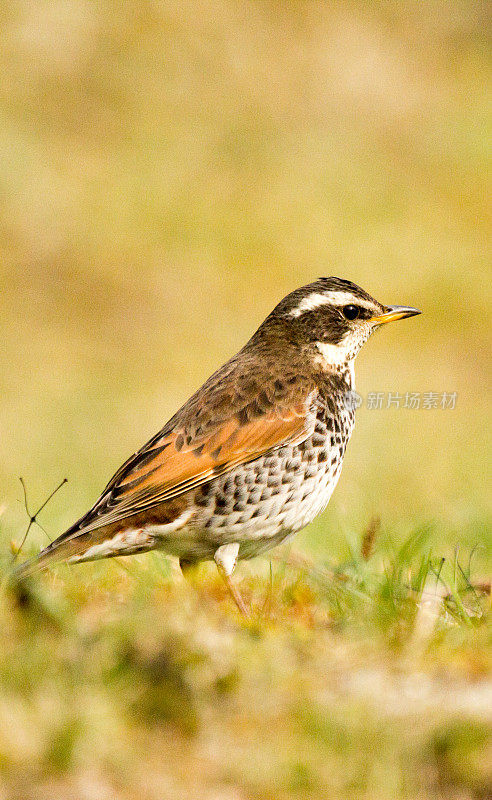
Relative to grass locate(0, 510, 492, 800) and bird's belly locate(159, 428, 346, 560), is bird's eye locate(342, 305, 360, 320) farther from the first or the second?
grass locate(0, 510, 492, 800)

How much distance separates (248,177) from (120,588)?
14109mm

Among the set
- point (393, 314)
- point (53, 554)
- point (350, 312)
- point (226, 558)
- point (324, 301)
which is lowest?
point (226, 558)

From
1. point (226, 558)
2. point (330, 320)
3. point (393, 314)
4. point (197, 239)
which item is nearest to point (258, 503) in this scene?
point (226, 558)

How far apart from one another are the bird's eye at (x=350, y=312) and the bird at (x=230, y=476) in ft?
1.55

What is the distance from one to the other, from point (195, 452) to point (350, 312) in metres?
1.32

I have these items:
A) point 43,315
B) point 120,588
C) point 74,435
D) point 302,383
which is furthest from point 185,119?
point 120,588

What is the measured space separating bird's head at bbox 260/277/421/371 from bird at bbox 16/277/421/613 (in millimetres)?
278

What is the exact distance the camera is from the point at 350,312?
17.7 feet

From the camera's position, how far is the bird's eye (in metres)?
5.38

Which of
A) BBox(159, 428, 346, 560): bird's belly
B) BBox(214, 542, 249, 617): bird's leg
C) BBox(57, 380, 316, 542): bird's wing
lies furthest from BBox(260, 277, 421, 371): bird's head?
BBox(214, 542, 249, 617): bird's leg

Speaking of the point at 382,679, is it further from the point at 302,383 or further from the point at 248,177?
the point at 248,177

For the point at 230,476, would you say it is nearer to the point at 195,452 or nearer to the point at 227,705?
the point at 195,452

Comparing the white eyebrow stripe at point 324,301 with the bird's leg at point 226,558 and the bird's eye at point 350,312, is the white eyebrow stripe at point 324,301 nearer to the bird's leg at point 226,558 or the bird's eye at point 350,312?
the bird's eye at point 350,312

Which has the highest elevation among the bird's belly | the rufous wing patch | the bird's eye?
the bird's eye
